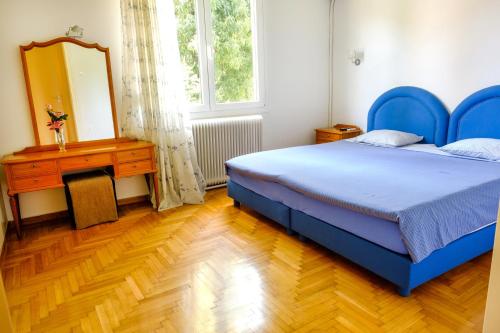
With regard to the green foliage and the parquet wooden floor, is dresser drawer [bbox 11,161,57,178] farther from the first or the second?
→ the green foliage

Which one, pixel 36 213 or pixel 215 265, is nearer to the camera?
pixel 215 265

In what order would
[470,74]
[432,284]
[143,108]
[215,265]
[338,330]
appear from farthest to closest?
[143,108] < [470,74] < [215,265] < [432,284] < [338,330]

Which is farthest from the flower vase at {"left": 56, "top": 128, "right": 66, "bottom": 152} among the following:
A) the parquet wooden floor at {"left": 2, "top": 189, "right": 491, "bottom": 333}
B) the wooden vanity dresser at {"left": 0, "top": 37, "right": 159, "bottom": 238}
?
the parquet wooden floor at {"left": 2, "top": 189, "right": 491, "bottom": 333}

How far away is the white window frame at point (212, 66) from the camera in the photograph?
12.4 ft

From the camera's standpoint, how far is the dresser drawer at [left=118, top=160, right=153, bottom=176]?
3207 millimetres

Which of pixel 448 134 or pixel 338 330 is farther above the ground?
pixel 448 134

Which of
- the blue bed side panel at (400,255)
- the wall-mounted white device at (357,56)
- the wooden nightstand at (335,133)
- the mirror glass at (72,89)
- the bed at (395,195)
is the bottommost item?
the blue bed side panel at (400,255)

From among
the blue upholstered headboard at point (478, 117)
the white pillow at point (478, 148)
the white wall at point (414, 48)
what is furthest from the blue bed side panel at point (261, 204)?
the white wall at point (414, 48)

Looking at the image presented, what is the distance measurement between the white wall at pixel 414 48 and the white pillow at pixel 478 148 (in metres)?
0.56

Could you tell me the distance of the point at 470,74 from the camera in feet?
10.6

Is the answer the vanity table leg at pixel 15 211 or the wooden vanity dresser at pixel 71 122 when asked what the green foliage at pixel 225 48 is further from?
the vanity table leg at pixel 15 211

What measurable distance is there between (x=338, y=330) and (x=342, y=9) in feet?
13.0

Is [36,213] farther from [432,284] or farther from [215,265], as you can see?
[432,284]

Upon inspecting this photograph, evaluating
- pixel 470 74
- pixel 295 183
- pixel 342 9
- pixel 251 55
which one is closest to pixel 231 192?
pixel 295 183
